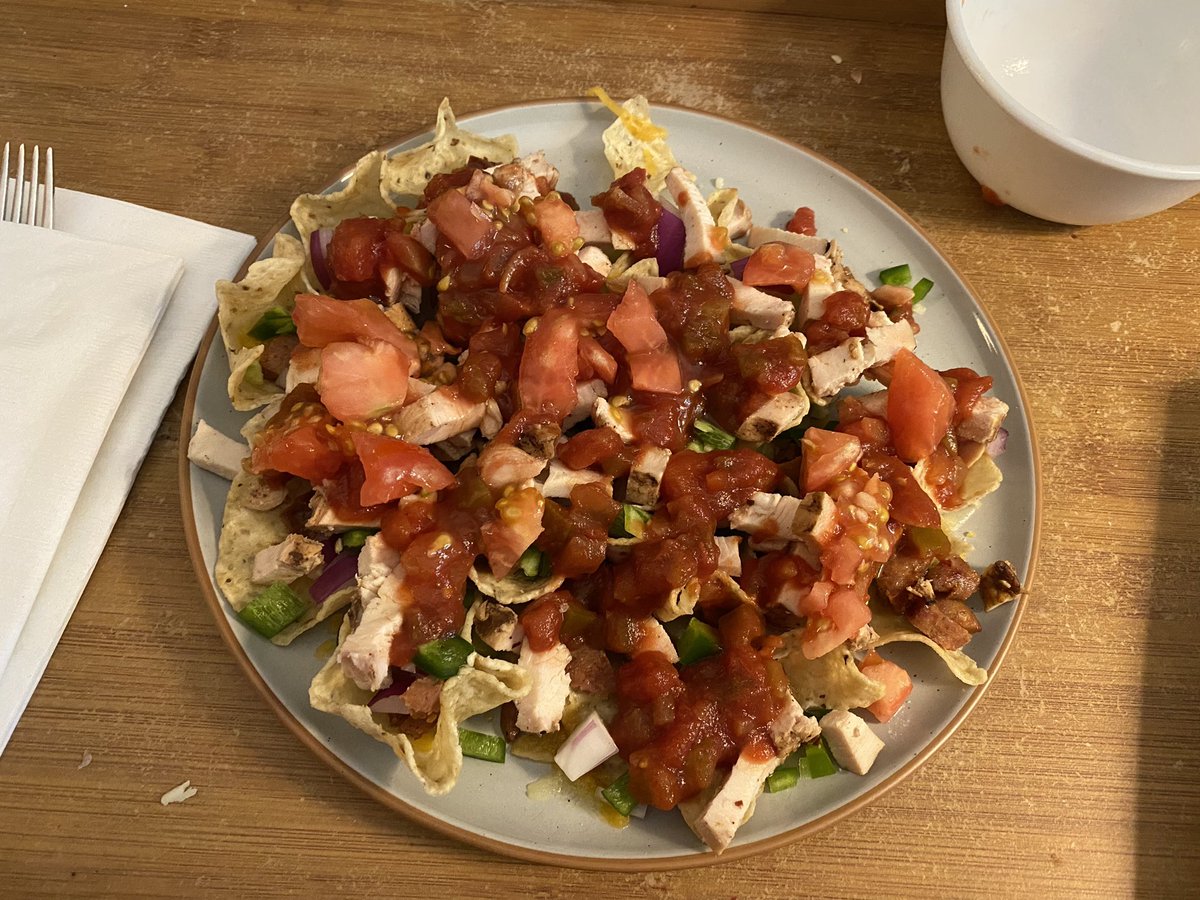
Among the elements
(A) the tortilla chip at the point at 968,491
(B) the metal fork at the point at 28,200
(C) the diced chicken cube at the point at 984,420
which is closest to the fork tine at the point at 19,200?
(B) the metal fork at the point at 28,200

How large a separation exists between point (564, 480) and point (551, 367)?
32 cm

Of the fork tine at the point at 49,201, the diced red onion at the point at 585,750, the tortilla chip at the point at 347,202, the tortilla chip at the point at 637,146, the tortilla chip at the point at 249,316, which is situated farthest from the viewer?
the tortilla chip at the point at 637,146

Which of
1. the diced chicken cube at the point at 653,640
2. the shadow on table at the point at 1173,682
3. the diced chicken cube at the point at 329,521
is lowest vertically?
the shadow on table at the point at 1173,682

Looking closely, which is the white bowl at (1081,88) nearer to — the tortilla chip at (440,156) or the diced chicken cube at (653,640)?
the tortilla chip at (440,156)

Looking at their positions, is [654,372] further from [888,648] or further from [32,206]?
[32,206]

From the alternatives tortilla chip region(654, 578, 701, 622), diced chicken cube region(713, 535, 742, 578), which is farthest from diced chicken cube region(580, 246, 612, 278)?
tortilla chip region(654, 578, 701, 622)

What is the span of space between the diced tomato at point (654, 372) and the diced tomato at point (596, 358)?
0.20 feet

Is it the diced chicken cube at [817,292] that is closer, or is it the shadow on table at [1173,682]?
the shadow on table at [1173,682]

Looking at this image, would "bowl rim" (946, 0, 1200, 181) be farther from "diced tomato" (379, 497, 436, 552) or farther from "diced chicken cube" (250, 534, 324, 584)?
"diced chicken cube" (250, 534, 324, 584)

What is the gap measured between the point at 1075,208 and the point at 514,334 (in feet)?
6.96

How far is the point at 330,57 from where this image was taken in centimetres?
351

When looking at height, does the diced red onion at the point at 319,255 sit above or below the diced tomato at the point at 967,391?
above

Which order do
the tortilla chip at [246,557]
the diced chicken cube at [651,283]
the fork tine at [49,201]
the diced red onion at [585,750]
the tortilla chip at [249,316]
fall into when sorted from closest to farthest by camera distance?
the diced red onion at [585,750] < the tortilla chip at [246,557] < the tortilla chip at [249,316] < the diced chicken cube at [651,283] < the fork tine at [49,201]

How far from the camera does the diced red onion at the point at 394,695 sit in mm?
2336
